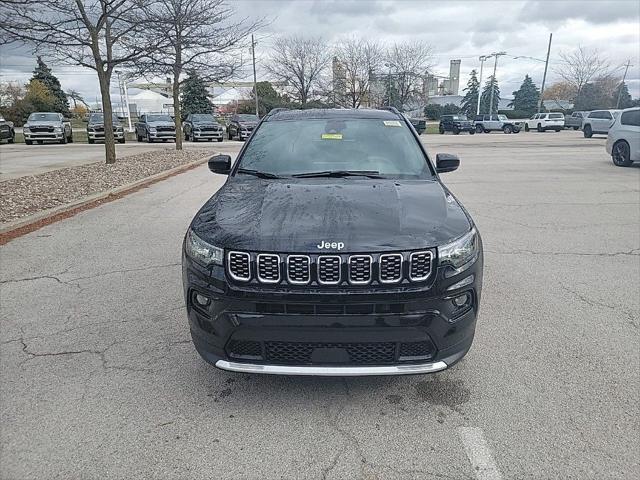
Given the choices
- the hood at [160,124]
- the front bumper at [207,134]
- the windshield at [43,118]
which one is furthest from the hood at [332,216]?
the windshield at [43,118]

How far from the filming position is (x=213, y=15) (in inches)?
489

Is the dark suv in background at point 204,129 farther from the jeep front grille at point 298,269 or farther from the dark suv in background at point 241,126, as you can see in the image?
the jeep front grille at point 298,269

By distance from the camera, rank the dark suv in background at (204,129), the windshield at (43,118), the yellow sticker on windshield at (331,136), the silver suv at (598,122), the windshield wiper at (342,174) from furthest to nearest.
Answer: the silver suv at (598,122), the dark suv in background at (204,129), the windshield at (43,118), the yellow sticker on windshield at (331,136), the windshield wiper at (342,174)

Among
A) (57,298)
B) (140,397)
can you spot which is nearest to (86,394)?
(140,397)

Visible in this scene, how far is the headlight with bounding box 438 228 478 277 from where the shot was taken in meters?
2.55

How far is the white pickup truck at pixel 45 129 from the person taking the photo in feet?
85.3

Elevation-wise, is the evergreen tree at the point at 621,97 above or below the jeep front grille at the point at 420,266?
above

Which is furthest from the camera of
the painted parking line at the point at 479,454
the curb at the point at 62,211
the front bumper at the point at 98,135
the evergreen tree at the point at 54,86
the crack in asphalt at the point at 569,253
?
the evergreen tree at the point at 54,86

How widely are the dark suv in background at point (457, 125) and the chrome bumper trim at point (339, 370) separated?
41917 millimetres

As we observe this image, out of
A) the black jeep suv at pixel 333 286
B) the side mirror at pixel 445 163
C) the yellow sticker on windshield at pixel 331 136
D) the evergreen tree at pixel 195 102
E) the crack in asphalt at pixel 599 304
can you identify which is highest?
the evergreen tree at pixel 195 102

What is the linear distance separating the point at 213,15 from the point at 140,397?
11850 mm

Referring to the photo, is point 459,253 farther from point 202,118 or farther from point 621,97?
point 621,97

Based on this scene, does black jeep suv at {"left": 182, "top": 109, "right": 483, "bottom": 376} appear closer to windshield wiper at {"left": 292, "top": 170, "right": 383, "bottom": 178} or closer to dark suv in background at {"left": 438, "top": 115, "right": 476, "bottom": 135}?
windshield wiper at {"left": 292, "top": 170, "right": 383, "bottom": 178}

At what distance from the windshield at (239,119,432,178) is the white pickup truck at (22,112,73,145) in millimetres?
26771
